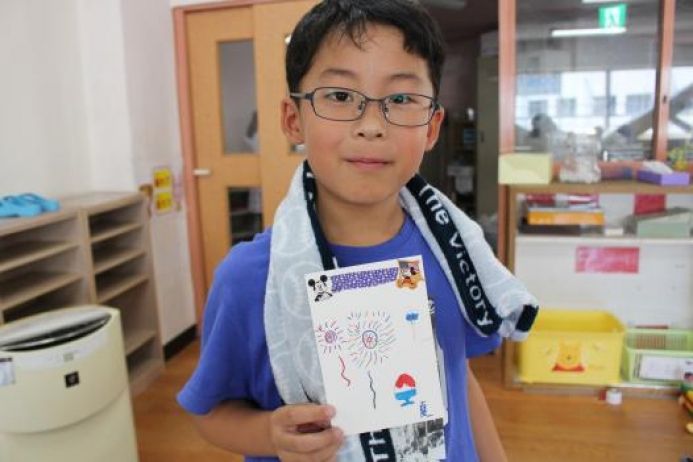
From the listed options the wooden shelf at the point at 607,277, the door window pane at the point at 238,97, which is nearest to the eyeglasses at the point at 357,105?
the wooden shelf at the point at 607,277

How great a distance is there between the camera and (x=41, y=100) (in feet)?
8.36

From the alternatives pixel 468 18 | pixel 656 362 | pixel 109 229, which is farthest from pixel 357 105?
pixel 468 18

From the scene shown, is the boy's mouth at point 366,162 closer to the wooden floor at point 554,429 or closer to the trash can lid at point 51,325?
the trash can lid at point 51,325

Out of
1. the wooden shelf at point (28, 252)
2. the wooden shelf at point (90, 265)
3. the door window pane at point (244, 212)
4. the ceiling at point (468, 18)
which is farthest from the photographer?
the ceiling at point (468, 18)

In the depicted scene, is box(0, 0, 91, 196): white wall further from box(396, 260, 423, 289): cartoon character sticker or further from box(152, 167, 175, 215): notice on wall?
box(396, 260, 423, 289): cartoon character sticker

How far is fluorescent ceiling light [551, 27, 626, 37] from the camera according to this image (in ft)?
9.29

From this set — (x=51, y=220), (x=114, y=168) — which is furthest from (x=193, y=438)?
(x=114, y=168)

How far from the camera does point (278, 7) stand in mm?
3078

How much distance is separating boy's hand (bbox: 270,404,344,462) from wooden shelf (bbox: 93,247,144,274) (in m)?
2.03

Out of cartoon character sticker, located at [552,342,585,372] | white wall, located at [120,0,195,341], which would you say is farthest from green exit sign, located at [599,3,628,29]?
white wall, located at [120,0,195,341]

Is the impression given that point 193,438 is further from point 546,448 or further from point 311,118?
point 311,118

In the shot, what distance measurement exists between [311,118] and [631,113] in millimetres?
2684

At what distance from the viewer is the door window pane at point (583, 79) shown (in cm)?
282

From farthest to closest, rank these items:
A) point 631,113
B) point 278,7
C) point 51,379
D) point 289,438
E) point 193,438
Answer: point 278,7 < point 631,113 < point 193,438 < point 51,379 < point 289,438
